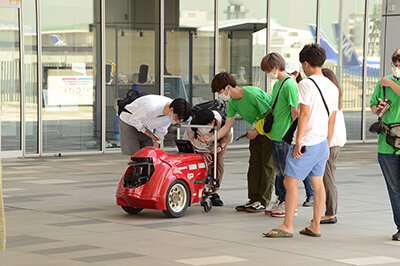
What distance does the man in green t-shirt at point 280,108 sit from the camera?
760 cm

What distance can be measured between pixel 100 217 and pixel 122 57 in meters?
8.23

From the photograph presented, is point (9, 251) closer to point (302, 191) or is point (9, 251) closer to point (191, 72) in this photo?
point (302, 191)

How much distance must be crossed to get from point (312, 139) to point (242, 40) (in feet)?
35.2

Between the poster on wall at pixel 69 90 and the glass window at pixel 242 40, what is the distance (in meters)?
3.24

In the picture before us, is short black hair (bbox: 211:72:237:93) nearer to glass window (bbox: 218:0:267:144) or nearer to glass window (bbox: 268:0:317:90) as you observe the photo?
glass window (bbox: 218:0:267:144)

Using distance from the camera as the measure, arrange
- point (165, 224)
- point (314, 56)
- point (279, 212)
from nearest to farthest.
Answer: point (314, 56), point (165, 224), point (279, 212)

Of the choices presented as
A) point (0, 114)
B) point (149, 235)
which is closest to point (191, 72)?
point (0, 114)

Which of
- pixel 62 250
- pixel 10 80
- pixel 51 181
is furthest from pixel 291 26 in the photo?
pixel 62 250

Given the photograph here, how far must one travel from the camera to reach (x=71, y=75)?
15.1 meters

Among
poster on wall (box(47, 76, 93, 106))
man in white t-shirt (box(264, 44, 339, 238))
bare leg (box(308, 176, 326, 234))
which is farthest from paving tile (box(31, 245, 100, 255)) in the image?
poster on wall (box(47, 76, 93, 106))

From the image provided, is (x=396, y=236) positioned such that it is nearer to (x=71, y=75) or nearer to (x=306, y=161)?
(x=306, y=161)

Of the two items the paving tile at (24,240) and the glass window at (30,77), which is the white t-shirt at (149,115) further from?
the glass window at (30,77)

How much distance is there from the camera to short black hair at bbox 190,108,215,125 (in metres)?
8.35

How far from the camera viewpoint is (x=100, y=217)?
7906 millimetres
